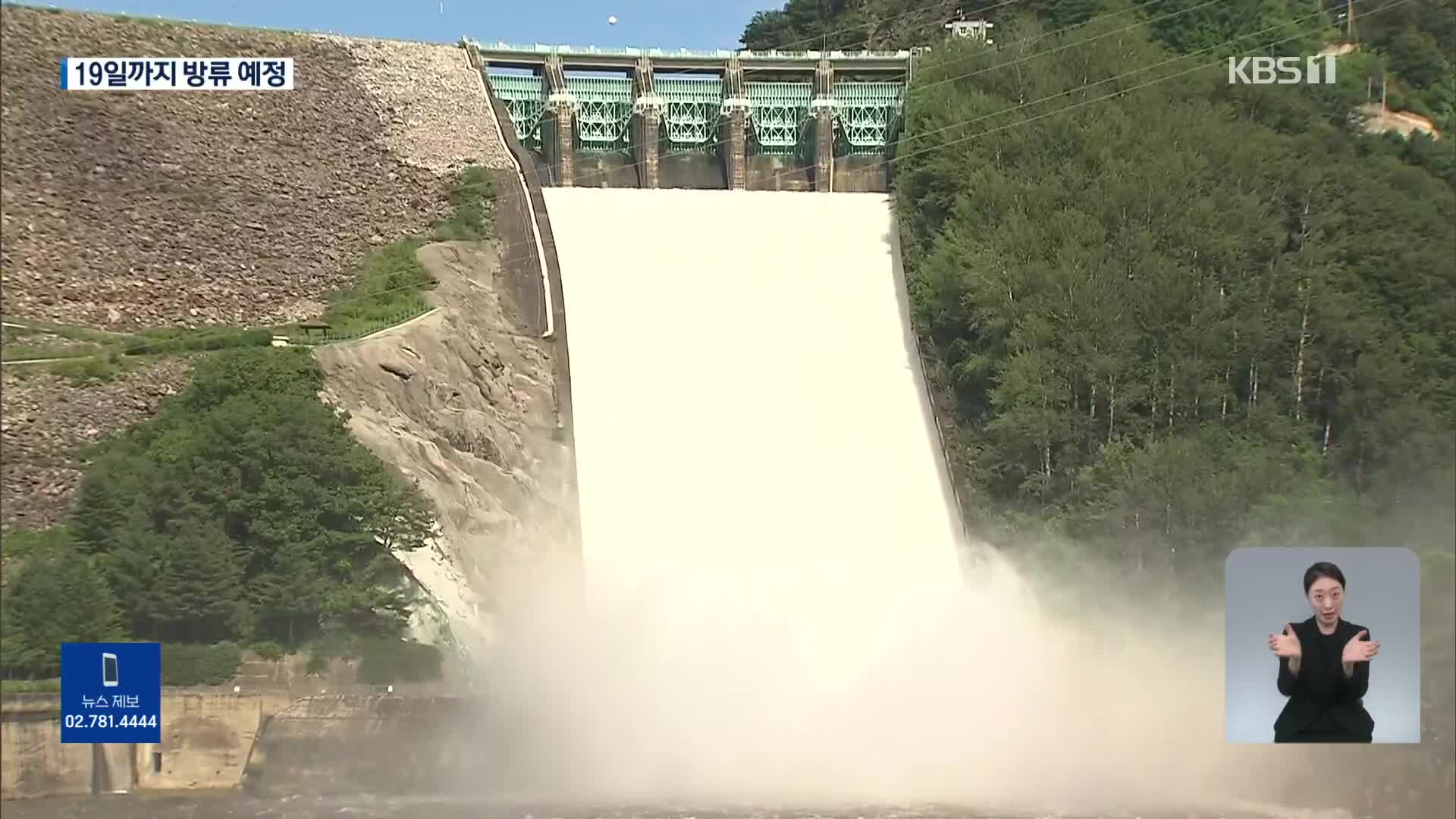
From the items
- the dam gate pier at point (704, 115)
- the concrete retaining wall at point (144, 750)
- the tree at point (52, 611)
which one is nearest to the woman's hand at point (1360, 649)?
the concrete retaining wall at point (144, 750)

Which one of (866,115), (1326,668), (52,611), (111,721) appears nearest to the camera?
(1326,668)

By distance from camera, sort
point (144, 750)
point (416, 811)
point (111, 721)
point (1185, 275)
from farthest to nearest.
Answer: point (1185, 275), point (416, 811), point (144, 750), point (111, 721)

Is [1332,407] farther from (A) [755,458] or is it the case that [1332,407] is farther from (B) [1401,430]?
(A) [755,458]

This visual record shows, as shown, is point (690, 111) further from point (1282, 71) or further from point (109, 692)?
point (109, 692)

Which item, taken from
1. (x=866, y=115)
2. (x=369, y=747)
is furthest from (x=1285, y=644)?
(x=866, y=115)

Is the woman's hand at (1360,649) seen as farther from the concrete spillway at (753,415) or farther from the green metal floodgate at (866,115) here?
the green metal floodgate at (866,115)

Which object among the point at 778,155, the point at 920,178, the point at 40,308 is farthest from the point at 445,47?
the point at 40,308

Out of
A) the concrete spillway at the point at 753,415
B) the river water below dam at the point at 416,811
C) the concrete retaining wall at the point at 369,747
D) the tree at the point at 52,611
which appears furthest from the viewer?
the concrete spillway at the point at 753,415
